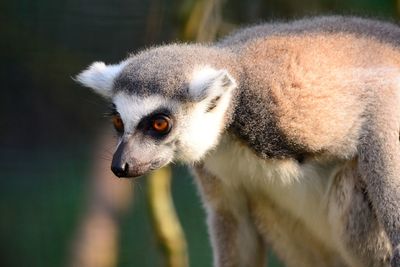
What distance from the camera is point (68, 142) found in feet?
22.5

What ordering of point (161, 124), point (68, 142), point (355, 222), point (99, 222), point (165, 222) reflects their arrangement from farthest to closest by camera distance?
1. point (68, 142)
2. point (99, 222)
3. point (165, 222)
4. point (355, 222)
5. point (161, 124)

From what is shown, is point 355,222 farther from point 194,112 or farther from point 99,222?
point 99,222

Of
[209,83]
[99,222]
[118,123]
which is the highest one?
[209,83]

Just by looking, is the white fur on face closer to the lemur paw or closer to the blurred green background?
the lemur paw

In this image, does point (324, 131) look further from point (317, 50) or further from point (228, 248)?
point (228, 248)

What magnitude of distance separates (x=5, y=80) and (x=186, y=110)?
12.5 feet

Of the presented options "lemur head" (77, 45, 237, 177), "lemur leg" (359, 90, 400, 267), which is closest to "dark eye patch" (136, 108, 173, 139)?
"lemur head" (77, 45, 237, 177)

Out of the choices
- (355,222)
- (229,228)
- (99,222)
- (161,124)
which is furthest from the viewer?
(99,222)

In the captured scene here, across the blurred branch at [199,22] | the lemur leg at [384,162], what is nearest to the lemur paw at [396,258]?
the lemur leg at [384,162]

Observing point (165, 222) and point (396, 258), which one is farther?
point (165, 222)

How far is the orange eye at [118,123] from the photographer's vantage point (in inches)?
129

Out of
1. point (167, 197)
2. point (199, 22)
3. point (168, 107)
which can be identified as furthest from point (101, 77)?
point (167, 197)

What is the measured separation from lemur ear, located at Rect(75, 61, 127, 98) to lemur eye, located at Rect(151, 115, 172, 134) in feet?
0.95

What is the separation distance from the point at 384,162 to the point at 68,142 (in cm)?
398
